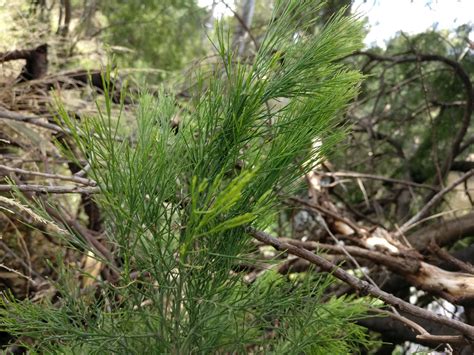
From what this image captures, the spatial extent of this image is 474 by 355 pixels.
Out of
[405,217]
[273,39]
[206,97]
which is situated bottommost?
[405,217]

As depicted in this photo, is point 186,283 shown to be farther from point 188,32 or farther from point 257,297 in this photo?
point 188,32

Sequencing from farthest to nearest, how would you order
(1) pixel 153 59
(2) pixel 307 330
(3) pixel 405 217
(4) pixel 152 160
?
(1) pixel 153 59 → (3) pixel 405 217 → (2) pixel 307 330 → (4) pixel 152 160

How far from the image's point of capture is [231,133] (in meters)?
0.97

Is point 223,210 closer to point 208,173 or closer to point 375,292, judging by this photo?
point 208,173

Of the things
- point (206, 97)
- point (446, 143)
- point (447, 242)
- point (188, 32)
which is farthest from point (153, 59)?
point (206, 97)

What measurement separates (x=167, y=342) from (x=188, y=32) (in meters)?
4.30

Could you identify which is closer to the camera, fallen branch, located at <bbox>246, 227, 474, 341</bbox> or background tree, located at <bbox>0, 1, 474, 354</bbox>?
background tree, located at <bbox>0, 1, 474, 354</bbox>

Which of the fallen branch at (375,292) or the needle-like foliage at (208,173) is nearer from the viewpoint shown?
the needle-like foliage at (208,173)

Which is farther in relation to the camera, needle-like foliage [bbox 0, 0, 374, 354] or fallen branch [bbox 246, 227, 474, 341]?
fallen branch [bbox 246, 227, 474, 341]

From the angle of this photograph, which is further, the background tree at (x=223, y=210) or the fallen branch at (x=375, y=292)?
the fallen branch at (x=375, y=292)

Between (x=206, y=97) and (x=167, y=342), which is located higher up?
(x=206, y=97)

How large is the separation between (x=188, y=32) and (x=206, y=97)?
4178mm

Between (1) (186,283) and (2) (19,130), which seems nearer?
(1) (186,283)

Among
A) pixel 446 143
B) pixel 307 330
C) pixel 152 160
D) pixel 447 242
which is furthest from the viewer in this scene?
pixel 446 143
